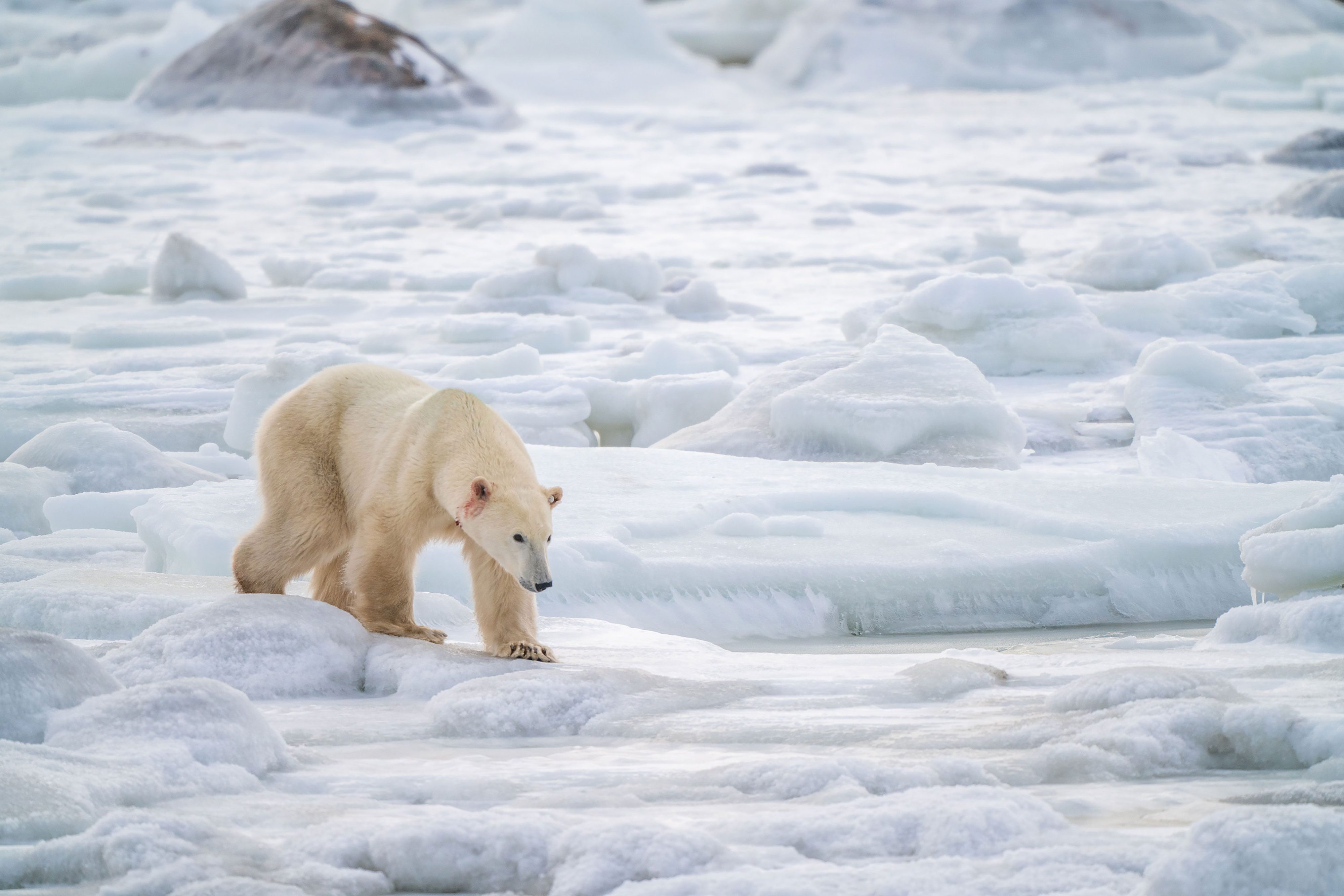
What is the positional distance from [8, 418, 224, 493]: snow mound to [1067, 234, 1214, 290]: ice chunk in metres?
6.14

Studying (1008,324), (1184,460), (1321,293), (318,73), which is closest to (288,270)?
(1008,324)

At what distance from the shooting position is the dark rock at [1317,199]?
11.6m

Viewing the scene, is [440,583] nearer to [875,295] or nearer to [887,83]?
[875,295]

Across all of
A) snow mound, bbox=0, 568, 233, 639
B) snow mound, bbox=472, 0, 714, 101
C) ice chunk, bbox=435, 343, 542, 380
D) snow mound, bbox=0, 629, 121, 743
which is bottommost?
snow mound, bbox=472, 0, 714, 101

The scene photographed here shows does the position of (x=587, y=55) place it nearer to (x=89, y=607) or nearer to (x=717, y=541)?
(x=717, y=541)

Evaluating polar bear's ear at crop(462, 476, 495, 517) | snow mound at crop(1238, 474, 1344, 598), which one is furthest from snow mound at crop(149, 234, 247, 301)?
snow mound at crop(1238, 474, 1344, 598)

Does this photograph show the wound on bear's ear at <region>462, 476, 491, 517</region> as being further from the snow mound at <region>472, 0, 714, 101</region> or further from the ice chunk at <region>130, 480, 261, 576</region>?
the snow mound at <region>472, 0, 714, 101</region>

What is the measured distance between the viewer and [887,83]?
23844 millimetres

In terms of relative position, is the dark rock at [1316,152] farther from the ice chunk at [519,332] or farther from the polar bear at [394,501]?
the polar bear at [394,501]

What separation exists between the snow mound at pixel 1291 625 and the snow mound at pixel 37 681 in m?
2.36

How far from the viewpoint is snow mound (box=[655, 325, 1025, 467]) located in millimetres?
5516

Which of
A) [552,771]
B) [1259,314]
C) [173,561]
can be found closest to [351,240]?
[1259,314]

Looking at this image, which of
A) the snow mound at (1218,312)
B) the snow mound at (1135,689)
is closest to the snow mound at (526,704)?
the snow mound at (1135,689)

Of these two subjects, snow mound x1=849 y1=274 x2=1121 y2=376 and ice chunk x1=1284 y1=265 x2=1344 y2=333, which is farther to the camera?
ice chunk x1=1284 y1=265 x2=1344 y2=333
